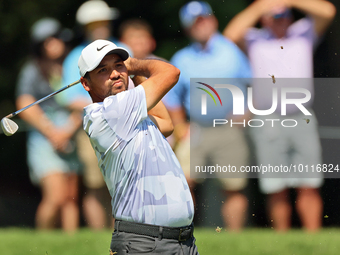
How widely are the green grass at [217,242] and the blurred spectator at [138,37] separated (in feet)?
5.09

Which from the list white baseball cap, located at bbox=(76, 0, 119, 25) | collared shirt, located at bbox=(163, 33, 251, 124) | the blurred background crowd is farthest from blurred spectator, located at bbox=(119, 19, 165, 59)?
collared shirt, located at bbox=(163, 33, 251, 124)

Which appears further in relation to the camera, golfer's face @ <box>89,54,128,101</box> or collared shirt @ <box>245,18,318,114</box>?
collared shirt @ <box>245,18,318,114</box>

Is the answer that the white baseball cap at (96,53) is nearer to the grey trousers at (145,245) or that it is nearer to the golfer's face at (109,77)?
the golfer's face at (109,77)

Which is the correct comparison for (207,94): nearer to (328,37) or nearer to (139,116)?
(328,37)

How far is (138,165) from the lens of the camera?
2.46m

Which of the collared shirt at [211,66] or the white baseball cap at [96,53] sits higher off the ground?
the collared shirt at [211,66]

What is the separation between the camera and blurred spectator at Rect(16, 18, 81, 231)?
13.7 ft

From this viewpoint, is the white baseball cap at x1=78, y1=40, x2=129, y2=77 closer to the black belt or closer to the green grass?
the black belt

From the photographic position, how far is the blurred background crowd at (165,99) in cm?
400

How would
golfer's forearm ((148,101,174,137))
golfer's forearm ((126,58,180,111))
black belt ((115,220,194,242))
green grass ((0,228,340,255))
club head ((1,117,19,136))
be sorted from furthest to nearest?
green grass ((0,228,340,255)) < club head ((1,117,19,136)) < golfer's forearm ((148,101,174,137)) < golfer's forearm ((126,58,180,111)) < black belt ((115,220,194,242))

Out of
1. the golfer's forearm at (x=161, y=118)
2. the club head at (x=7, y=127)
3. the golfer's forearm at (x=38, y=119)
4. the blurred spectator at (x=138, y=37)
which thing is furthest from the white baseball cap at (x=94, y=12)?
the golfer's forearm at (x=161, y=118)

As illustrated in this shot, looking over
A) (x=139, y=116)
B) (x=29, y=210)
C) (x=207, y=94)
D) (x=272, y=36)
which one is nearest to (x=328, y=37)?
(x=272, y=36)

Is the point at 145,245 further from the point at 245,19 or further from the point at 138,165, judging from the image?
the point at 245,19

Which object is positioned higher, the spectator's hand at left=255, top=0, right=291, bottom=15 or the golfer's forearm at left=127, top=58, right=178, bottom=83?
the spectator's hand at left=255, top=0, right=291, bottom=15
